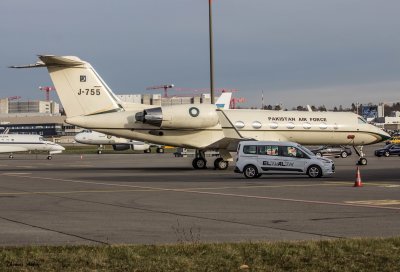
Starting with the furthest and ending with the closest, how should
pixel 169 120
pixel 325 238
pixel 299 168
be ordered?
1. pixel 169 120
2. pixel 299 168
3. pixel 325 238

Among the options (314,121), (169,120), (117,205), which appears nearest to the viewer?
(117,205)

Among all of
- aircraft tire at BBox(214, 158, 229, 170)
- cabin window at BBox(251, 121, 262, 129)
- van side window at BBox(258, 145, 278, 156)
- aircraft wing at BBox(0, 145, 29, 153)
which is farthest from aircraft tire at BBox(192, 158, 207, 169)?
aircraft wing at BBox(0, 145, 29, 153)

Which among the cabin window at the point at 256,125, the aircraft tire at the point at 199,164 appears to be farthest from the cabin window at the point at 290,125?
the aircraft tire at the point at 199,164

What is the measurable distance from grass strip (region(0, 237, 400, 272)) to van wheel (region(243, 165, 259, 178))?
19.7 meters

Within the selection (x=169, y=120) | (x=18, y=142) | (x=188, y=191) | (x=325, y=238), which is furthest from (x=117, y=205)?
(x=18, y=142)

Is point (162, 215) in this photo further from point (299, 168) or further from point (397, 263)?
point (299, 168)

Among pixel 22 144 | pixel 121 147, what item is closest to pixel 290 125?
pixel 22 144

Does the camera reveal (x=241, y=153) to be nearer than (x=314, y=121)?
Yes

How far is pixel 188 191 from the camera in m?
23.4

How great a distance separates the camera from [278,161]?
1205 inches

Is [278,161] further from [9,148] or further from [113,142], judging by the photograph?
[113,142]

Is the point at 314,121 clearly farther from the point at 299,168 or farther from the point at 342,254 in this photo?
the point at 342,254

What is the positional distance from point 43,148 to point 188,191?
2116 inches

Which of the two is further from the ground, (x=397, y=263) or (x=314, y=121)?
(x=314, y=121)
